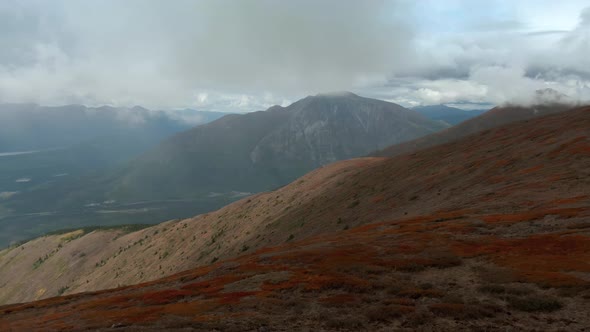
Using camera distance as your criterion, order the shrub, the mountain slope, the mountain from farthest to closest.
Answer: the mountain slope < the mountain < the shrub

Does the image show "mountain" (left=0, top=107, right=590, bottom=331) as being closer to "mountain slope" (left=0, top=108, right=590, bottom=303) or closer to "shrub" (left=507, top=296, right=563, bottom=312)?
"shrub" (left=507, top=296, right=563, bottom=312)

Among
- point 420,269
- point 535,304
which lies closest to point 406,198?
point 420,269

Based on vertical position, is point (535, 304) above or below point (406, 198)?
Answer: above

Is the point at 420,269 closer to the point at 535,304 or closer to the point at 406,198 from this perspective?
the point at 535,304

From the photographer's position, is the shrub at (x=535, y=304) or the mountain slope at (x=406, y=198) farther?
the mountain slope at (x=406, y=198)

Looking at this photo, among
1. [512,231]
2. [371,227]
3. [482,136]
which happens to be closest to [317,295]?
[512,231]

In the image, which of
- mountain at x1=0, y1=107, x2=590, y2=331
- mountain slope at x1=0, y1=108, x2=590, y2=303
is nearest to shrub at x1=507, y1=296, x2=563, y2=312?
mountain at x1=0, y1=107, x2=590, y2=331

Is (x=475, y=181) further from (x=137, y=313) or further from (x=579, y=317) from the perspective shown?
(x=137, y=313)

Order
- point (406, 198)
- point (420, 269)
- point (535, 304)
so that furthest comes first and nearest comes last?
point (406, 198), point (420, 269), point (535, 304)

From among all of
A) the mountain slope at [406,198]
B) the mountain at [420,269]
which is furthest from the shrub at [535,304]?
the mountain slope at [406,198]

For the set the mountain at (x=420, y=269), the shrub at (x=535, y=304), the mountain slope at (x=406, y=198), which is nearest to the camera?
the shrub at (x=535, y=304)

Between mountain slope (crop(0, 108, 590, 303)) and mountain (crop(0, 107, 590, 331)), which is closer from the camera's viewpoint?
mountain (crop(0, 107, 590, 331))

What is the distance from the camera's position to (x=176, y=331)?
1881 cm

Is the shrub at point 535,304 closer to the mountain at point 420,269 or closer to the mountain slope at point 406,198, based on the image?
the mountain at point 420,269
